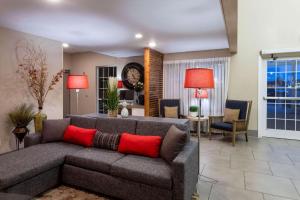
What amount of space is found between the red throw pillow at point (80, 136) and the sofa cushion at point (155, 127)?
2.37 ft

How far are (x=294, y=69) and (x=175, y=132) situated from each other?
4462mm

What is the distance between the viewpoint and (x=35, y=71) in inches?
163

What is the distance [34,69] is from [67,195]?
2909 millimetres

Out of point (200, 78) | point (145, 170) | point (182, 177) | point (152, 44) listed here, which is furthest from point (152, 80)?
point (182, 177)

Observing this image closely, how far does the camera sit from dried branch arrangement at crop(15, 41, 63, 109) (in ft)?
13.2

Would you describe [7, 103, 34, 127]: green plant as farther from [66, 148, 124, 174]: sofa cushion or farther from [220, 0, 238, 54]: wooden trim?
[220, 0, 238, 54]: wooden trim

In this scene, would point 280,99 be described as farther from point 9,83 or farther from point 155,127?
point 9,83

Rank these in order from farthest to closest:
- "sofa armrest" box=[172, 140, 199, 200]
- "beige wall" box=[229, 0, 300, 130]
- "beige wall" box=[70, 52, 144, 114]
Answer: "beige wall" box=[70, 52, 144, 114], "beige wall" box=[229, 0, 300, 130], "sofa armrest" box=[172, 140, 199, 200]

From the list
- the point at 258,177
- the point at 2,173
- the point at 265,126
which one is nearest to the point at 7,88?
the point at 2,173

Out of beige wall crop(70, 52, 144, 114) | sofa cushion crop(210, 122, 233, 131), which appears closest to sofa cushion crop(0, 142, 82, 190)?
sofa cushion crop(210, 122, 233, 131)

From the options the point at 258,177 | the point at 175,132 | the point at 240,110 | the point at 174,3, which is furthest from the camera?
the point at 240,110

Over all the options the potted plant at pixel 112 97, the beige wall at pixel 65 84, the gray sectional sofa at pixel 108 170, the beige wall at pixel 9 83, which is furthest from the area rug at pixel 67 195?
the beige wall at pixel 65 84

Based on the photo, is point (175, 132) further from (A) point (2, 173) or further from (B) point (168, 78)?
(B) point (168, 78)

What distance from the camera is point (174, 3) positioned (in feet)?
8.70
